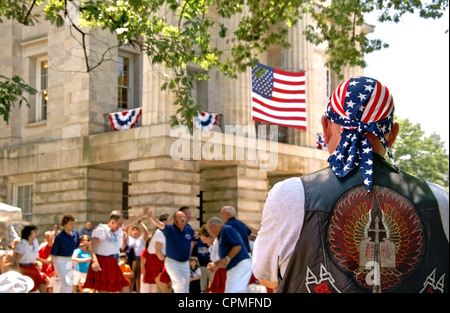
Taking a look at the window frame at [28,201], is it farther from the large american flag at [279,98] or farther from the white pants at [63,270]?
the white pants at [63,270]

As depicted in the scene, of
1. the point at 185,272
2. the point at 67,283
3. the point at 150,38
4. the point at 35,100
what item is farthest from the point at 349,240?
the point at 35,100

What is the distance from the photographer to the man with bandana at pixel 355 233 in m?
2.77

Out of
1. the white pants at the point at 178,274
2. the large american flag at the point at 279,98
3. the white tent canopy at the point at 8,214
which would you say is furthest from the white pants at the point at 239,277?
the large american flag at the point at 279,98

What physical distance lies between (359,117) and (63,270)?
50.7 feet

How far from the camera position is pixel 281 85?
89.3 ft

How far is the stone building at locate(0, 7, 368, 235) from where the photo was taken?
26031 mm

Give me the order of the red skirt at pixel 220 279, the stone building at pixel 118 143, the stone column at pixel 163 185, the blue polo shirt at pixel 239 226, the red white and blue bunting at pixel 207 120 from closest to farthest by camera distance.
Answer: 1. the blue polo shirt at pixel 239 226
2. the red skirt at pixel 220 279
3. the stone column at pixel 163 185
4. the stone building at pixel 118 143
5. the red white and blue bunting at pixel 207 120

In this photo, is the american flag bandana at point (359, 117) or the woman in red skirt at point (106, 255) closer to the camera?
the american flag bandana at point (359, 117)

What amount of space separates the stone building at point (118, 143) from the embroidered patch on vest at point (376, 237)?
22597 mm

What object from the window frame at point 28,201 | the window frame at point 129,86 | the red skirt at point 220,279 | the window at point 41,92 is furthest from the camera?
the window at point 41,92

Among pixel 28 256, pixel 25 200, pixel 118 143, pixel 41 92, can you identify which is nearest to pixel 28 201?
pixel 25 200

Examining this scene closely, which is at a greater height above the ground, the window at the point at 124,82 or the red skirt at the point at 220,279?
the window at the point at 124,82
